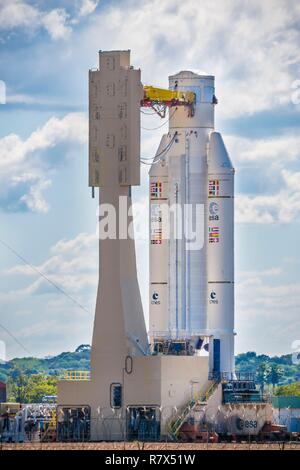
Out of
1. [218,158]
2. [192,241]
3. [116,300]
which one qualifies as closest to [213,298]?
[192,241]

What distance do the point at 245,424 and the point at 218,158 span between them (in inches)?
672

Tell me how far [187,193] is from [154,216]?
8.26 feet

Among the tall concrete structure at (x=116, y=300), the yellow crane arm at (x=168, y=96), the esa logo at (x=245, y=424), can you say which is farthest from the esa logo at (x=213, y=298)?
the yellow crane arm at (x=168, y=96)

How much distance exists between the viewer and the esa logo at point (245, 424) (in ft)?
447

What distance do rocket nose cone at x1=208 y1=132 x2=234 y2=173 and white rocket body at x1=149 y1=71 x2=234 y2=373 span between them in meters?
0.06

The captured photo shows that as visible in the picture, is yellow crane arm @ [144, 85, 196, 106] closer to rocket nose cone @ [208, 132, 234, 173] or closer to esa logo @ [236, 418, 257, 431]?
rocket nose cone @ [208, 132, 234, 173]

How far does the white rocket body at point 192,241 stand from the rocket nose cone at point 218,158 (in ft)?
0.20

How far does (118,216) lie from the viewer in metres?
132

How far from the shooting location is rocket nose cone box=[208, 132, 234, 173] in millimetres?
141875

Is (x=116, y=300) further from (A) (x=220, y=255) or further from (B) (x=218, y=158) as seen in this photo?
(B) (x=218, y=158)

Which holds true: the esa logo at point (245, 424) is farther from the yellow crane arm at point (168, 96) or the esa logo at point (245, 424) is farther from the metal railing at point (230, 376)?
the yellow crane arm at point (168, 96)

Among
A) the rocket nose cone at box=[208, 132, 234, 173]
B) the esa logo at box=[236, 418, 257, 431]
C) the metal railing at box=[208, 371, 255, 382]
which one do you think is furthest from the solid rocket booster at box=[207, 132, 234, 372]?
the esa logo at box=[236, 418, 257, 431]
